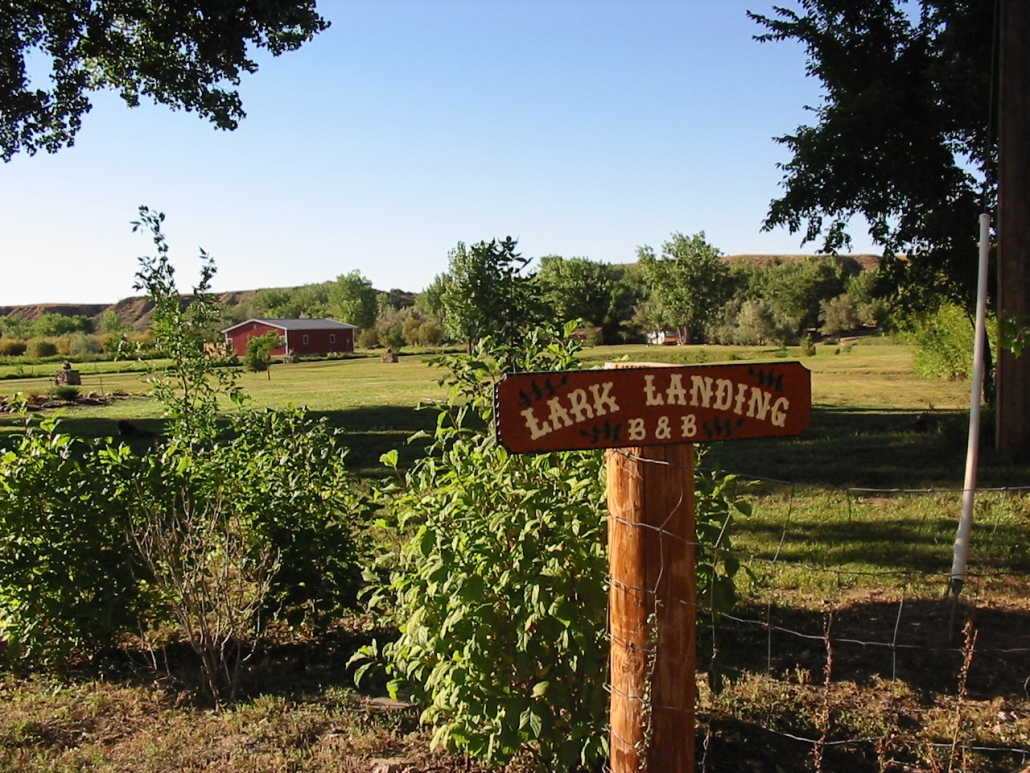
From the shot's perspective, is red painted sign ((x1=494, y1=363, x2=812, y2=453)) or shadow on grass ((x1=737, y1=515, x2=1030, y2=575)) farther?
shadow on grass ((x1=737, y1=515, x2=1030, y2=575))

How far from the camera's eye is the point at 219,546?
4754 mm

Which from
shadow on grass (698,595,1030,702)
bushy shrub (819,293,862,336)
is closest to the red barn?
bushy shrub (819,293,862,336)

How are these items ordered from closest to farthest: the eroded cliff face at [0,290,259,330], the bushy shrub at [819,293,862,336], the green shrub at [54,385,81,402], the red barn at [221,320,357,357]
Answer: the green shrub at [54,385,81,402], the red barn at [221,320,357,357], the bushy shrub at [819,293,862,336], the eroded cliff face at [0,290,259,330]

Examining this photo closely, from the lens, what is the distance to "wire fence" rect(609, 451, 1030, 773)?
3.65 meters

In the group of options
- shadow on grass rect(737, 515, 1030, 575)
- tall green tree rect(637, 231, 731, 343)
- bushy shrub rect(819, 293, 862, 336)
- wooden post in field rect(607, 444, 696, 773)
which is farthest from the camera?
tall green tree rect(637, 231, 731, 343)

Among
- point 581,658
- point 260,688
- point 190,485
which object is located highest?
point 190,485

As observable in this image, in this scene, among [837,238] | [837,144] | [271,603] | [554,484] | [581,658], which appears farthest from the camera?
[837,238]

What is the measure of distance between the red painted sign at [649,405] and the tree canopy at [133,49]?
40.1 ft

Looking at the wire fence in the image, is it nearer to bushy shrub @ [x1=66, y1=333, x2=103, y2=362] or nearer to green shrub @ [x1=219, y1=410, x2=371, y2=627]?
green shrub @ [x1=219, y1=410, x2=371, y2=627]

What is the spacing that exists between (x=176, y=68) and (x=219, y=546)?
481 inches

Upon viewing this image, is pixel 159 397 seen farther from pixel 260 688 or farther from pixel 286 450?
pixel 260 688

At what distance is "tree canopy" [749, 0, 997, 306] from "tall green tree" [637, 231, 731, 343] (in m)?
74.6

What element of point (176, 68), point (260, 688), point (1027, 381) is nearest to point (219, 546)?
point (260, 688)

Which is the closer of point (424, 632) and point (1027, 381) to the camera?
point (424, 632)
